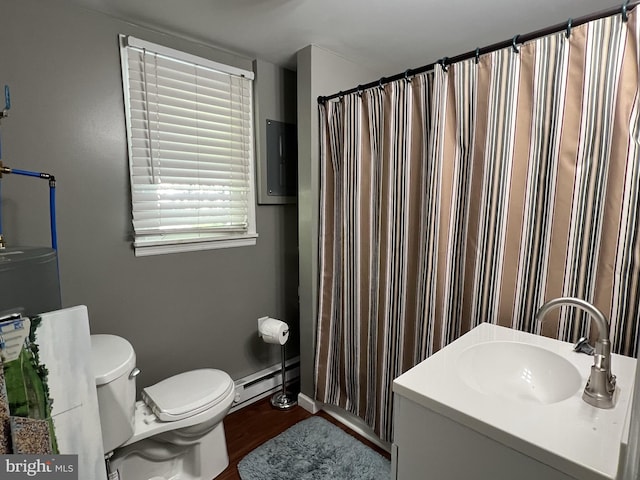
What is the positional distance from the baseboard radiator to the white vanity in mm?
1434

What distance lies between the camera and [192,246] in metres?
1.93

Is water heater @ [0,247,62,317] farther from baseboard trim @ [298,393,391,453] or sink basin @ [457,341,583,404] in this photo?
baseboard trim @ [298,393,391,453]

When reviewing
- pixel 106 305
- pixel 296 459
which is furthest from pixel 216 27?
pixel 296 459

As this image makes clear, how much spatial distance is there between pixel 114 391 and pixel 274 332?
0.95 metres

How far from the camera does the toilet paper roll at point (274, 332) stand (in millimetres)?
2083

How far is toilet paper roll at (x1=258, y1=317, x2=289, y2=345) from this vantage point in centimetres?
208

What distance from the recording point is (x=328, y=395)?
2064mm

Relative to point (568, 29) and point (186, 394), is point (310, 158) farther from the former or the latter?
point (186, 394)

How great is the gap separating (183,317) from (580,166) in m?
2.01

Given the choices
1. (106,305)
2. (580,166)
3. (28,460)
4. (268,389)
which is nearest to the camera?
(28,460)

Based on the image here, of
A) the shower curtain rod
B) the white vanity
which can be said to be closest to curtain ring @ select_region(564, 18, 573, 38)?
the shower curtain rod

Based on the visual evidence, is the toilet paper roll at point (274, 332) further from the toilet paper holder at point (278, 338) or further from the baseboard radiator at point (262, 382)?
the baseboard radiator at point (262, 382)

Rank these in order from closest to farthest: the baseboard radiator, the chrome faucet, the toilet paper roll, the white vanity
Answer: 1. the white vanity
2. the chrome faucet
3. the toilet paper roll
4. the baseboard radiator

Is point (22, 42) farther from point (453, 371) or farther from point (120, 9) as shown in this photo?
point (453, 371)
